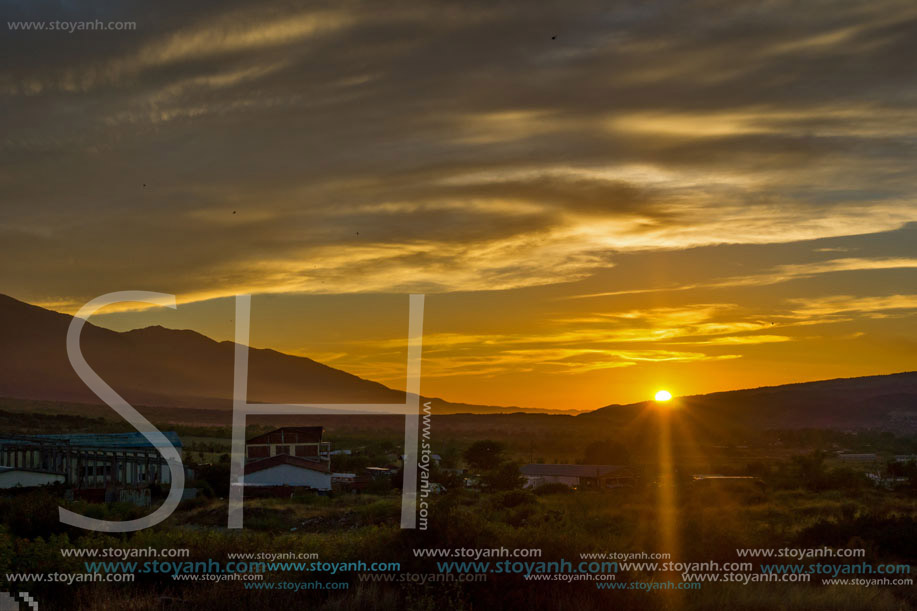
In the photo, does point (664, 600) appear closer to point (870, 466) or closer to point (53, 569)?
point (53, 569)

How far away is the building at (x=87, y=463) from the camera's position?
34.0 m

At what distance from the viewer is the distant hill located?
16762cm

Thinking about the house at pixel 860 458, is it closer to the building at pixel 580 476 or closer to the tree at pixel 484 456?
the building at pixel 580 476

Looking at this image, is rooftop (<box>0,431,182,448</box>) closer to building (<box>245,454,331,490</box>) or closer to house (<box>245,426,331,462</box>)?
house (<box>245,426,331,462</box>)

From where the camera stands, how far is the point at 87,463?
1585 inches

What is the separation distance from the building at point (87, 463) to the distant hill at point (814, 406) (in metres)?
138

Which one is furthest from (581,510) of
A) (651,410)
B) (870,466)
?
(651,410)

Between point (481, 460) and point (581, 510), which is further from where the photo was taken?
point (481, 460)

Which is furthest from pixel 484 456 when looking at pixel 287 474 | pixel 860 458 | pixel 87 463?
pixel 860 458

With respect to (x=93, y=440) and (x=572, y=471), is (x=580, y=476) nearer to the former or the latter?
(x=572, y=471)

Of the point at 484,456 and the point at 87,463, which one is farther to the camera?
the point at 484,456

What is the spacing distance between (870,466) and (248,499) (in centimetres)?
5163

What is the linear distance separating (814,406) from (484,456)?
142715 millimetres

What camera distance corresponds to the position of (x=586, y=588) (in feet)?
43.0
